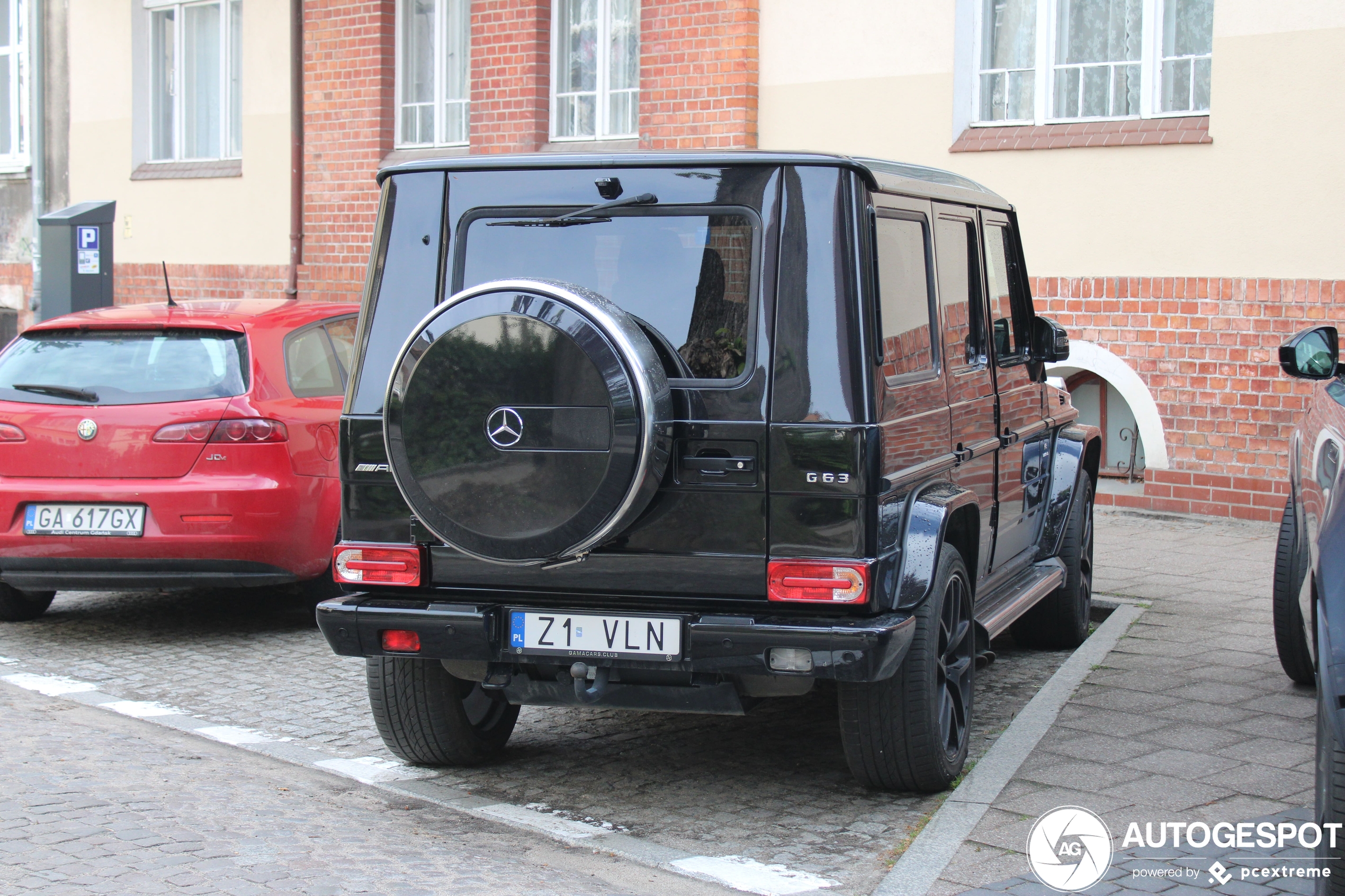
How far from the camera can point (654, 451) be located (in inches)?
169

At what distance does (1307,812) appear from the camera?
4555 millimetres

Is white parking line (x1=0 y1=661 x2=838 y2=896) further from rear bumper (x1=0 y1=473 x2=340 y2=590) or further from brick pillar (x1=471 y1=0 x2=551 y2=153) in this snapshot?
brick pillar (x1=471 y1=0 x2=551 y2=153)

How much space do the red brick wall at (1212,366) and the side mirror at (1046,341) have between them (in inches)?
171

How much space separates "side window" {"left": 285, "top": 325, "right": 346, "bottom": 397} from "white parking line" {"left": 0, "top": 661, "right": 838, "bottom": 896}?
172cm

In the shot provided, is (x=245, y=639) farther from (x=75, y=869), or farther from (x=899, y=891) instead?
(x=899, y=891)

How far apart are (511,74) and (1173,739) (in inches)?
418

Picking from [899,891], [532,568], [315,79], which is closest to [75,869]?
[532,568]

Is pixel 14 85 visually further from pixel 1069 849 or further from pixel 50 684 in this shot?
pixel 1069 849

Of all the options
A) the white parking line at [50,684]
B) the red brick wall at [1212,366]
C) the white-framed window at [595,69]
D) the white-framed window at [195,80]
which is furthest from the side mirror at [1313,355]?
the white-framed window at [195,80]

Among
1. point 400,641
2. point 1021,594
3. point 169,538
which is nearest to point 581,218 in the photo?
point 400,641

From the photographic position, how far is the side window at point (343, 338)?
7742 millimetres

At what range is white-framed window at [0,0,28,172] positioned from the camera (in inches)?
758

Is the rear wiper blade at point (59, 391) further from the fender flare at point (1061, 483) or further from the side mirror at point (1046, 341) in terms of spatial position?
the fender flare at point (1061, 483)

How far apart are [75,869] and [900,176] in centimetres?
326
